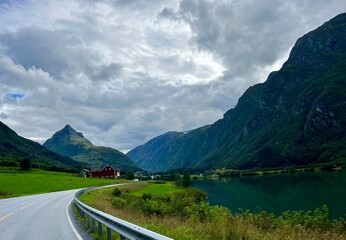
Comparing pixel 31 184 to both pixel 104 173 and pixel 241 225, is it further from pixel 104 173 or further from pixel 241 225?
pixel 104 173

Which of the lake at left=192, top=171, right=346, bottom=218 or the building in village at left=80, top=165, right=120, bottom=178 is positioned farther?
the building in village at left=80, top=165, right=120, bottom=178

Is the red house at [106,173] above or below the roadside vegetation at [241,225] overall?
above

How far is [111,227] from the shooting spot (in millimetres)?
12117

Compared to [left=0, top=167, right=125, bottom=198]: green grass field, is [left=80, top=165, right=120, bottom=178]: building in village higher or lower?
higher

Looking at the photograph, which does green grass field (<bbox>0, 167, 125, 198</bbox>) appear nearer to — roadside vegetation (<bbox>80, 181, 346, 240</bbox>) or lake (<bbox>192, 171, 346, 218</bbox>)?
lake (<bbox>192, 171, 346, 218</bbox>)

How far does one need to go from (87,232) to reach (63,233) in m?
1.04

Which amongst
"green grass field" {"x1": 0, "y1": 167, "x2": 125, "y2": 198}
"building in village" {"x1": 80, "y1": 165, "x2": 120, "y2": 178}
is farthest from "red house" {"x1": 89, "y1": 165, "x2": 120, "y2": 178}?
"green grass field" {"x1": 0, "y1": 167, "x2": 125, "y2": 198}

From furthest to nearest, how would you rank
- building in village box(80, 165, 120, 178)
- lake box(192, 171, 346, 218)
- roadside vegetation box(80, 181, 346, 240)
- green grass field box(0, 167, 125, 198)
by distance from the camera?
building in village box(80, 165, 120, 178), green grass field box(0, 167, 125, 198), lake box(192, 171, 346, 218), roadside vegetation box(80, 181, 346, 240)

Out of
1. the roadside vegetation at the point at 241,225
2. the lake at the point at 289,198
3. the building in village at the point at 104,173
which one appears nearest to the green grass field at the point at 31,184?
the lake at the point at 289,198

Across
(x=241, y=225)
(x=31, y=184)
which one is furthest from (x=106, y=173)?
(x=241, y=225)

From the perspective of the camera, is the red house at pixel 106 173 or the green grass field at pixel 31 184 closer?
the green grass field at pixel 31 184

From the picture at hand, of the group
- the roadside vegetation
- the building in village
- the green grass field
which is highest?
the building in village

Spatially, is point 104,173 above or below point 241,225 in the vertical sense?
above

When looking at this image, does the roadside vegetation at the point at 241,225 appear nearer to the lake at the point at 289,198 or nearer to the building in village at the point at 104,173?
the lake at the point at 289,198
